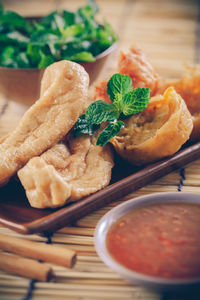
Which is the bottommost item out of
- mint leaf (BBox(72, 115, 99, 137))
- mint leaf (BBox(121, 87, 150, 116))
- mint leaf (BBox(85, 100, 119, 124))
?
mint leaf (BBox(72, 115, 99, 137))

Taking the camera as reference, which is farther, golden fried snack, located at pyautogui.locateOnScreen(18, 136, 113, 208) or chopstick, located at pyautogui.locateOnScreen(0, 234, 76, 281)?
golden fried snack, located at pyautogui.locateOnScreen(18, 136, 113, 208)

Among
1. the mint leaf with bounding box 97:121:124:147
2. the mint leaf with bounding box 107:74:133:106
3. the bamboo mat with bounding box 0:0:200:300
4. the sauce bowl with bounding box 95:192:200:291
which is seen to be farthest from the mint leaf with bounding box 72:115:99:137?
the sauce bowl with bounding box 95:192:200:291

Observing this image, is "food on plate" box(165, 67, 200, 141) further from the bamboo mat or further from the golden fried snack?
the golden fried snack

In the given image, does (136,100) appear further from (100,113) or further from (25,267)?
(25,267)

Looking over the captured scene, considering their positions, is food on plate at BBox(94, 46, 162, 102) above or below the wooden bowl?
above

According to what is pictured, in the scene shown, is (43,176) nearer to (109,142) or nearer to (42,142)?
(42,142)

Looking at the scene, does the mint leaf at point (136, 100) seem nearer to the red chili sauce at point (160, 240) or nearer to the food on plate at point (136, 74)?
the food on plate at point (136, 74)

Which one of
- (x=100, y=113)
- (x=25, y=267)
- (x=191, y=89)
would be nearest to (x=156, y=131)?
(x=100, y=113)
